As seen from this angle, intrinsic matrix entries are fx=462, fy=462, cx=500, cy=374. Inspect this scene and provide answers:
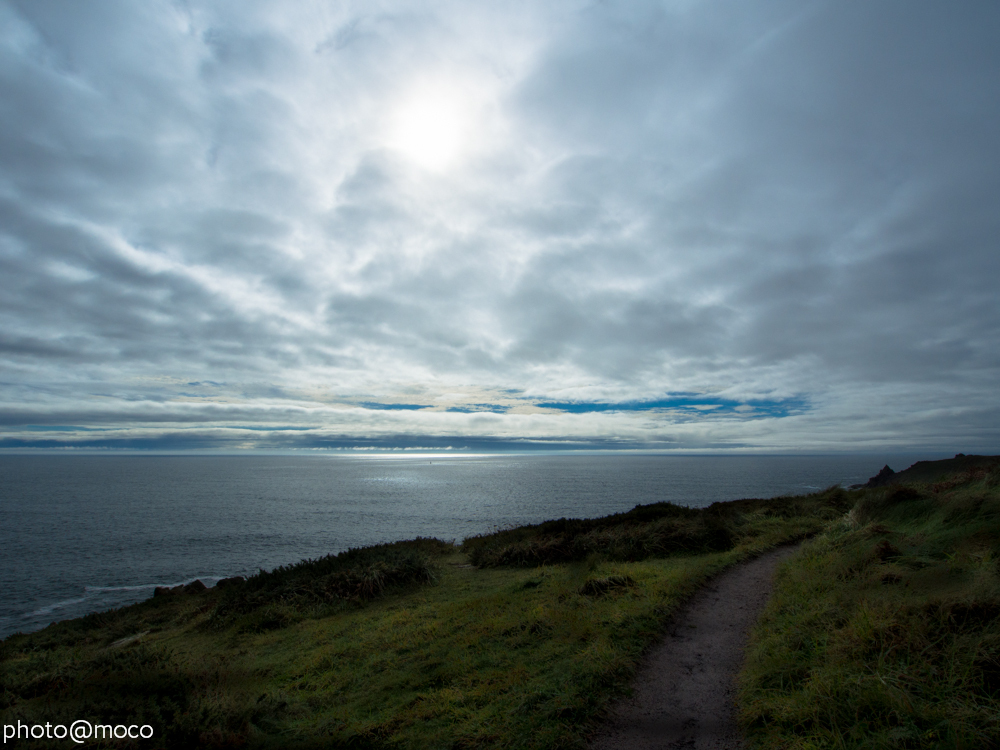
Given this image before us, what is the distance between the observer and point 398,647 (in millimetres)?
10625

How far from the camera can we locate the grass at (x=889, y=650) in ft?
16.3

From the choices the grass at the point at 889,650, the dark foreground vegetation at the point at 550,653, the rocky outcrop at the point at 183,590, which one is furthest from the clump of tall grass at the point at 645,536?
the rocky outcrop at the point at 183,590

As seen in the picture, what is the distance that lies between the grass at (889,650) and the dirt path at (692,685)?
1.34 ft

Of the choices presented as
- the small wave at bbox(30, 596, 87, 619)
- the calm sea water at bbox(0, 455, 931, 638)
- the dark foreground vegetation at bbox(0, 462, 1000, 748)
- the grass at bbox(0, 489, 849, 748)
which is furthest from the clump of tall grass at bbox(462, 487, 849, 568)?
the small wave at bbox(30, 596, 87, 619)

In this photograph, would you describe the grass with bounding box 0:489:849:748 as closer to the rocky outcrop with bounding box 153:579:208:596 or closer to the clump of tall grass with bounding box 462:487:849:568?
the clump of tall grass with bounding box 462:487:849:568

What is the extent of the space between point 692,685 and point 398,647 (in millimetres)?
6439

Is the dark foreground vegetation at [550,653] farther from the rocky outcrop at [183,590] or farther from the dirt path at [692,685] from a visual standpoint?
the rocky outcrop at [183,590]

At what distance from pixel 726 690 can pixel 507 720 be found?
3422mm

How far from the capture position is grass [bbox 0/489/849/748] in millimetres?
6723

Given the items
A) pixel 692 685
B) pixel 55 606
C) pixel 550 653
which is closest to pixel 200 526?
pixel 55 606

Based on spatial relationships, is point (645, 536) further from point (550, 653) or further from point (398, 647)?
point (398, 647)

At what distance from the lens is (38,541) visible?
39969 millimetres

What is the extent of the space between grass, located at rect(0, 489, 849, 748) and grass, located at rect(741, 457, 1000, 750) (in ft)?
7.58

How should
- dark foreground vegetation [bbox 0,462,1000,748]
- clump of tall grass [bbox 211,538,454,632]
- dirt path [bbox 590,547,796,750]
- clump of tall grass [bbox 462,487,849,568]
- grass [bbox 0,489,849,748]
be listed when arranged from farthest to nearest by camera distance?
1. clump of tall grass [bbox 462,487,849,568]
2. clump of tall grass [bbox 211,538,454,632]
3. grass [bbox 0,489,849,748]
4. dirt path [bbox 590,547,796,750]
5. dark foreground vegetation [bbox 0,462,1000,748]
